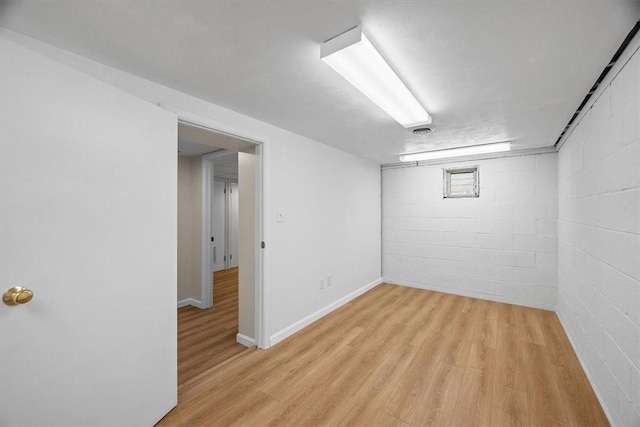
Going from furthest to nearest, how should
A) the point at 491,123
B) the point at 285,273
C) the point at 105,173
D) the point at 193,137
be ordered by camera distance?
the point at 285,273
the point at 491,123
the point at 193,137
the point at 105,173

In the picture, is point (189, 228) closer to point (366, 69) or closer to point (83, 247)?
point (83, 247)

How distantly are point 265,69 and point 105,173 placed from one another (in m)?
1.08

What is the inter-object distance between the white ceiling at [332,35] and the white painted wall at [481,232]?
5.90 ft

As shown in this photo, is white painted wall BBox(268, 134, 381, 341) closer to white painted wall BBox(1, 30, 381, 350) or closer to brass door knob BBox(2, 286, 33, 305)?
white painted wall BBox(1, 30, 381, 350)

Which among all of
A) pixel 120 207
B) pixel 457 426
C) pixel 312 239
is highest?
pixel 120 207

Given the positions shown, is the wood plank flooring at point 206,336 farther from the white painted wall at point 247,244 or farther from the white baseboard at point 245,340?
the white painted wall at point 247,244

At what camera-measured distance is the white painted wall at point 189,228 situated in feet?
12.6

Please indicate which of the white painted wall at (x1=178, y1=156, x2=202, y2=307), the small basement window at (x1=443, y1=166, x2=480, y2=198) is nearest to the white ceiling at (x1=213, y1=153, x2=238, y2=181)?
the white painted wall at (x1=178, y1=156, x2=202, y2=307)

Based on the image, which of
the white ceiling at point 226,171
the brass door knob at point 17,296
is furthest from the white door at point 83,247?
the white ceiling at point 226,171

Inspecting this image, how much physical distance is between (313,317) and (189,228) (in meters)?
2.30

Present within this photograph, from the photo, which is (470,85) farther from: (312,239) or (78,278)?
(78,278)

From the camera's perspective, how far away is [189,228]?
12.9 feet

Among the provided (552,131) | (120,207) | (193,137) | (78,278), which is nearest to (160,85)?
(193,137)

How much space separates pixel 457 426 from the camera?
64.3 inches
